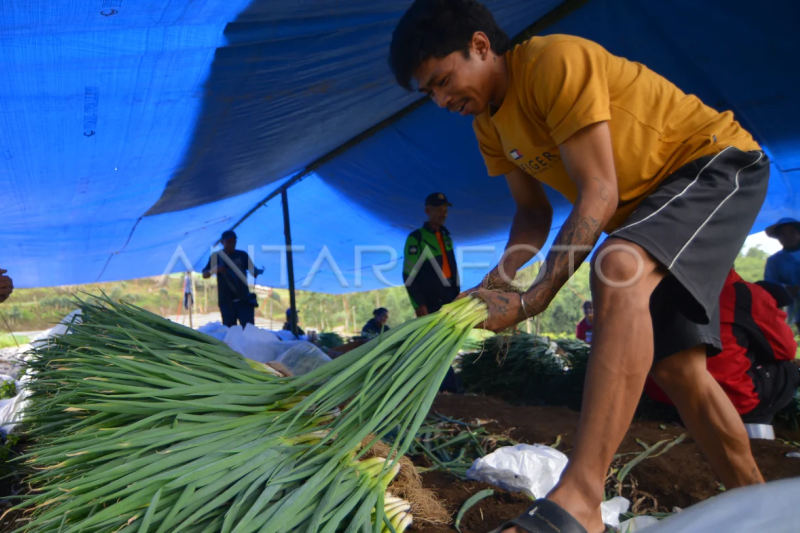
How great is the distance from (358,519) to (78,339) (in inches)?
38.3

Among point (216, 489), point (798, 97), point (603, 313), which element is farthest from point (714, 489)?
point (798, 97)

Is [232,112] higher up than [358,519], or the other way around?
[232,112]

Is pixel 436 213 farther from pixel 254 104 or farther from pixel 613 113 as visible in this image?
pixel 613 113

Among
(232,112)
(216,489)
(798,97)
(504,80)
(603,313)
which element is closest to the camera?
(216,489)

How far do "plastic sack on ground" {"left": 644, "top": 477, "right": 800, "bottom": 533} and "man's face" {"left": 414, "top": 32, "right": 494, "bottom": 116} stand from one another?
0.94m

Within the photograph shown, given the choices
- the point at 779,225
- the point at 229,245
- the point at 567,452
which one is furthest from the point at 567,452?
the point at 229,245

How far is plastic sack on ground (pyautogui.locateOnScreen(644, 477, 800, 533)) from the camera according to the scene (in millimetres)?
672

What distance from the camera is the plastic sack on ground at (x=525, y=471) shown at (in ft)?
4.70

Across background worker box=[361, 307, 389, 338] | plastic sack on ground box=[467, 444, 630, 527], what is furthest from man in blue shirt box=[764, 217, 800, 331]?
background worker box=[361, 307, 389, 338]

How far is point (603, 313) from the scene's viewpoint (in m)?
1.13

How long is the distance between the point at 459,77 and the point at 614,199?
0.46 m

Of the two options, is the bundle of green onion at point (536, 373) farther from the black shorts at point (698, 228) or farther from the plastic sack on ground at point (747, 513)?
the plastic sack on ground at point (747, 513)

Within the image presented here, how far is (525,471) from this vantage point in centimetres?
146

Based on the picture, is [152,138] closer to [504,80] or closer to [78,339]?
[78,339]
